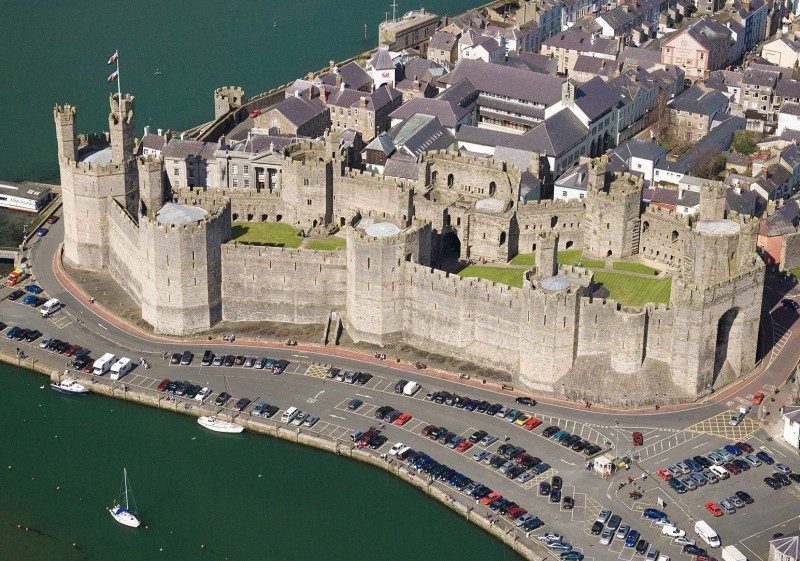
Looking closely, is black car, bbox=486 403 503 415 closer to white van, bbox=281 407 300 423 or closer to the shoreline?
the shoreline

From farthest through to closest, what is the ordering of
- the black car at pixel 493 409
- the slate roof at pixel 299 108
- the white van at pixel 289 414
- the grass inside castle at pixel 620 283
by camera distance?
the slate roof at pixel 299 108 < the grass inside castle at pixel 620 283 < the black car at pixel 493 409 < the white van at pixel 289 414

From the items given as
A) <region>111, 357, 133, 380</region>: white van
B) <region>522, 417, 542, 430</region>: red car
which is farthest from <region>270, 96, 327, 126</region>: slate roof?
<region>522, 417, 542, 430</region>: red car

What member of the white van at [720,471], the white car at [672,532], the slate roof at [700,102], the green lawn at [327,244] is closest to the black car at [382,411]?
the green lawn at [327,244]

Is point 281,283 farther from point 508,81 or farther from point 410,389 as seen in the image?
point 508,81

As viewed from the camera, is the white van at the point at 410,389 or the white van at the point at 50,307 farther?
the white van at the point at 50,307

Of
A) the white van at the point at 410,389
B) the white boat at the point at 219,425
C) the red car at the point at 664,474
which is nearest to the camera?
the red car at the point at 664,474

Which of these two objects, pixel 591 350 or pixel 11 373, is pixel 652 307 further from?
pixel 11 373

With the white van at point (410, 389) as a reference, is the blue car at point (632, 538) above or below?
below

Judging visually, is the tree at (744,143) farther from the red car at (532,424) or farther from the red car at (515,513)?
the red car at (515,513)
